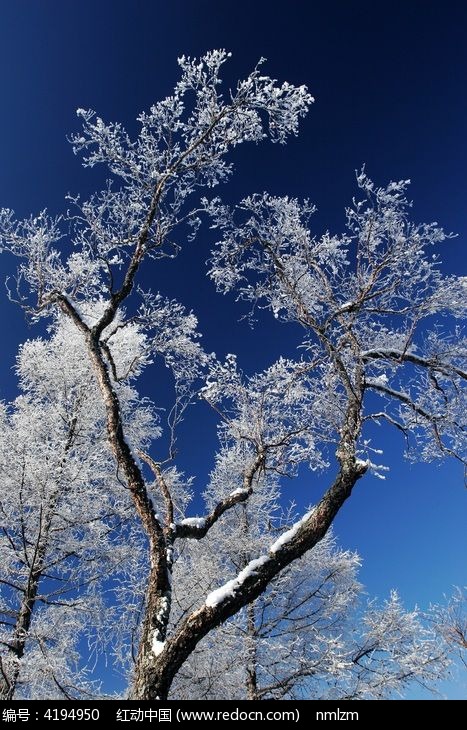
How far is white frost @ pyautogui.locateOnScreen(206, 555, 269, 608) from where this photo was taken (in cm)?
492

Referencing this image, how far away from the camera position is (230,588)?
506 centimetres

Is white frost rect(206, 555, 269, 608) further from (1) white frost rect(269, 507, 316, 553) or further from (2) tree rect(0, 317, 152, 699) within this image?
(2) tree rect(0, 317, 152, 699)

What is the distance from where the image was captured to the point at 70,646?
793 cm

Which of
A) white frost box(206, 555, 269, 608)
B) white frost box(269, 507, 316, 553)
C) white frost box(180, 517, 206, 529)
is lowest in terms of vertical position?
white frost box(206, 555, 269, 608)

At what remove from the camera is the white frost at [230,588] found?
492 centimetres
